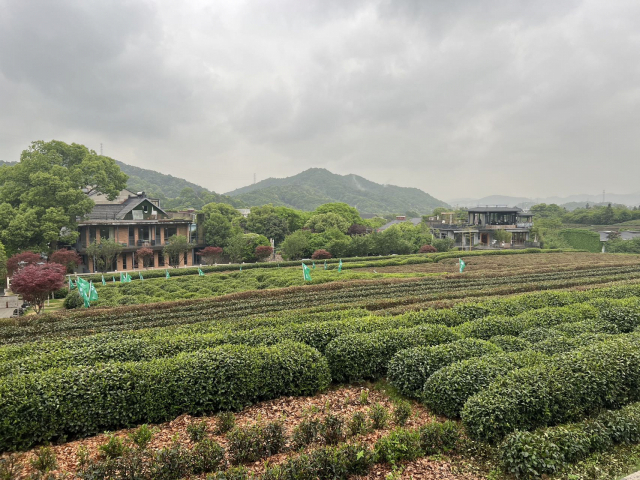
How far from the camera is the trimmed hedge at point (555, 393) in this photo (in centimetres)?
680

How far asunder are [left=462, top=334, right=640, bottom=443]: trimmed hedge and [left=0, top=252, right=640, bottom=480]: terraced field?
0.03 meters

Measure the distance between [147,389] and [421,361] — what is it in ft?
19.4

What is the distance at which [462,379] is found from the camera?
793 cm

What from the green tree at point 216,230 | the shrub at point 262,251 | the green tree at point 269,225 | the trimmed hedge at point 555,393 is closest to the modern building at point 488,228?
the green tree at point 269,225

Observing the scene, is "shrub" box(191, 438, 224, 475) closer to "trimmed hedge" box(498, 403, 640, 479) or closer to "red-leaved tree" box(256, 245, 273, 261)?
"trimmed hedge" box(498, 403, 640, 479)

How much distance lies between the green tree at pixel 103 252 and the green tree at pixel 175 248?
5136 millimetres

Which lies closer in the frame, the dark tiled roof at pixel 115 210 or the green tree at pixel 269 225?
the dark tiled roof at pixel 115 210

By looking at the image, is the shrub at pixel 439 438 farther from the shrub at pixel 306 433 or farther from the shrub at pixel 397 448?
the shrub at pixel 306 433

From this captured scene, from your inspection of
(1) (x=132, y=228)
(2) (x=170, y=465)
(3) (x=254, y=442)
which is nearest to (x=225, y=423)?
(3) (x=254, y=442)

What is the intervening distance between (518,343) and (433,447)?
5.05 meters

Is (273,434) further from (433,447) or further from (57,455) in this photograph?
(57,455)

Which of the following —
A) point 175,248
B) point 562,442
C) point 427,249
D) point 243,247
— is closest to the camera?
point 562,442

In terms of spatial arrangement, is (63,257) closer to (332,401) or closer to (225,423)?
(225,423)

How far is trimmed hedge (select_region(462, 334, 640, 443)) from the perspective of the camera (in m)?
6.80
